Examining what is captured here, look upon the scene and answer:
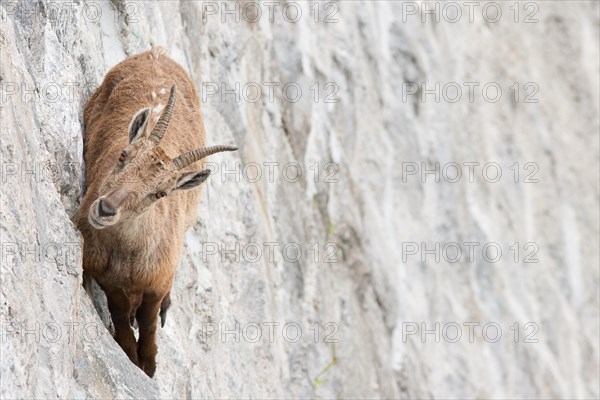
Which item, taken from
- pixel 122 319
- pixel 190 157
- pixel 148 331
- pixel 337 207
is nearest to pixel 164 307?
pixel 148 331

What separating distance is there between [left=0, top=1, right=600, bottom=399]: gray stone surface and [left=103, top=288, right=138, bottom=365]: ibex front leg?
0.85 feet

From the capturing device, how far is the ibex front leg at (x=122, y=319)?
30.2 ft

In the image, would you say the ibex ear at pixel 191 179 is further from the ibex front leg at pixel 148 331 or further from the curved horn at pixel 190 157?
the ibex front leg at pixel 148 331

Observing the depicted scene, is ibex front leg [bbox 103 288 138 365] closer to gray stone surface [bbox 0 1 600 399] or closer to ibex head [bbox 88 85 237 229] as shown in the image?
gray stone surface [bbox 0 1 600 399]

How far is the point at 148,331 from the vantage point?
9750 millimetres

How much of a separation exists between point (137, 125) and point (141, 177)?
69 cm

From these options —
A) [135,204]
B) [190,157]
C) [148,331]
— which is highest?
[190,157]

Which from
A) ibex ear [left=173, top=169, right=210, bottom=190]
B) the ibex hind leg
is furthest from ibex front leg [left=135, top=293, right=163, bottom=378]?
ibex ear [left=173, top=169, right=210, bottom=190]

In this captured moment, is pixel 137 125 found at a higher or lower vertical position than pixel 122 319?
higher

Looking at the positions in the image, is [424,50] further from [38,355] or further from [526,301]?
[38,355]

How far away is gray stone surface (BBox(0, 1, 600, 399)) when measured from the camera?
852 centimetres

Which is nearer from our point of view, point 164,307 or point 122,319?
point 122,319

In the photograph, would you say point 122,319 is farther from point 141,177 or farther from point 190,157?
point 190,157

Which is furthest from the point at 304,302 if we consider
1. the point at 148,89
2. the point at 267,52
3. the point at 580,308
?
the point at 580,308
